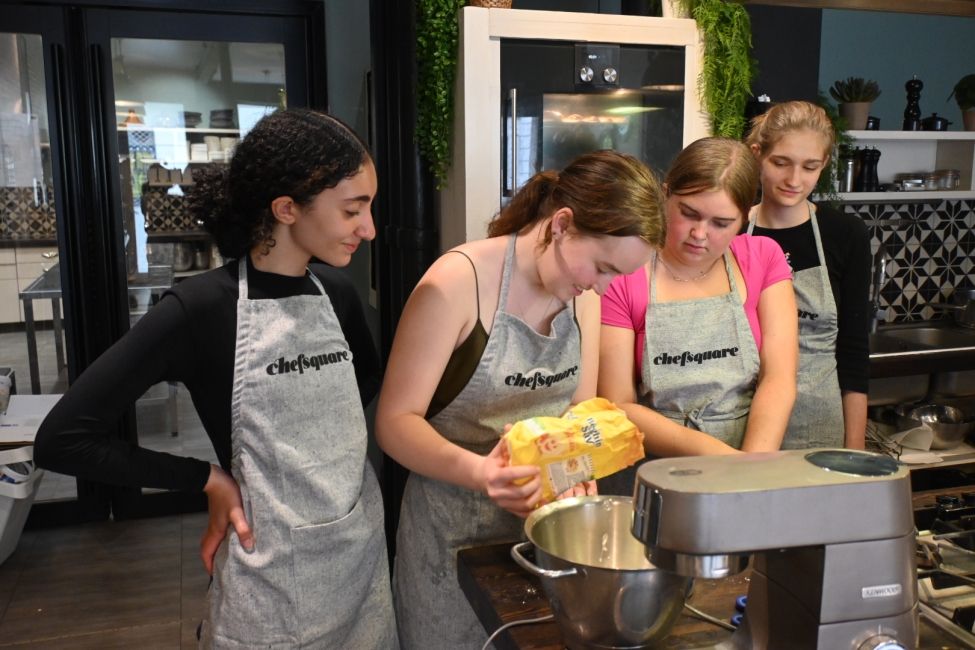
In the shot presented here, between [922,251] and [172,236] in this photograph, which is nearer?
[172,236]

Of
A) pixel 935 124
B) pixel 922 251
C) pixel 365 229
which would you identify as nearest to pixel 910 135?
pixel 935 124

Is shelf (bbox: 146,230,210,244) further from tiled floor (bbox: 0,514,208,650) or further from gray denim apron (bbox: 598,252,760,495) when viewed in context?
gray denim apron (bbox: 598,252,760,495)

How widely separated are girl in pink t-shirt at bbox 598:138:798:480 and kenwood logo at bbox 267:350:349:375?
1.91 feet

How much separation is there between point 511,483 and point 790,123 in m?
1.26

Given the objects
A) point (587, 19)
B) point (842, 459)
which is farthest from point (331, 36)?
point (842, 459)

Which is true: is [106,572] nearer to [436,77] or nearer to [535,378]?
[436,77]

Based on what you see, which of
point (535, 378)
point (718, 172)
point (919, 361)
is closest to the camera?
point (535, 378)

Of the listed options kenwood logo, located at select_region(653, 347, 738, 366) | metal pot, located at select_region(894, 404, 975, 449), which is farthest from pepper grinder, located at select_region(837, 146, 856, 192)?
kenwood logo, located at select_region(653, 347, 738, 366)

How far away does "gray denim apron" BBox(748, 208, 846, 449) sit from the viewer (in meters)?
2.18

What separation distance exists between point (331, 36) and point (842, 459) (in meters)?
3.56

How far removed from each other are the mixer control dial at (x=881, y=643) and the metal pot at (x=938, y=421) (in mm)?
2711

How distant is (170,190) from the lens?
4.12 metres

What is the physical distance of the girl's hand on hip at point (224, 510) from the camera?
4.73 ft

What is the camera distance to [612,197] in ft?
4.72
